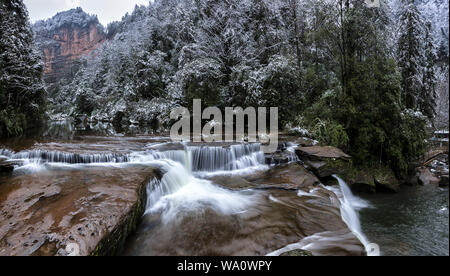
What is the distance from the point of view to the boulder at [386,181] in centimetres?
629

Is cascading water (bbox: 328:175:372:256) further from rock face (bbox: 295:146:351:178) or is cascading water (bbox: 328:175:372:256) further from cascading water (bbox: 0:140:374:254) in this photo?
rock face (bbox: 295:146:351:178)

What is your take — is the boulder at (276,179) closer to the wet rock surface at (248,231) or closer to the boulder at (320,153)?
the boulder at (320,153)

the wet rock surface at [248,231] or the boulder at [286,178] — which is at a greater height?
the boulder at [286,178]

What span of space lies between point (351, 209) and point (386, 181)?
2.67 metres

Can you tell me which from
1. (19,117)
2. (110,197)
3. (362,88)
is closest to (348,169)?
(362,88)

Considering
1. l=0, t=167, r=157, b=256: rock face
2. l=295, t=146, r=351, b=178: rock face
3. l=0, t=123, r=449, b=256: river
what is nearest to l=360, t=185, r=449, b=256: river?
l=0, t=123, r=449, b=256: river

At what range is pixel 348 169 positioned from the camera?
634 centimetres

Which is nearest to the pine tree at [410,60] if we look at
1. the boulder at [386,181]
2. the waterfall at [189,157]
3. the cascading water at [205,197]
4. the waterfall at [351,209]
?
the boulder at [386,181]

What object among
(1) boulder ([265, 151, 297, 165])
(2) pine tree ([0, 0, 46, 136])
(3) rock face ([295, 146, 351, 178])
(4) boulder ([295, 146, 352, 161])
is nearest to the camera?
(3) rock face ([295, 146, 351, 178])

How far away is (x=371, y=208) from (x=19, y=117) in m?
14.0

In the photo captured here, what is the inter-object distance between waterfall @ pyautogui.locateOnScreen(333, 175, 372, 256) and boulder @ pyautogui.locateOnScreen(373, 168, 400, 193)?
1.02 m

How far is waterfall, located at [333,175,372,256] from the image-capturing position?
369cm

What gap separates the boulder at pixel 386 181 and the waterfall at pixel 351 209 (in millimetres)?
1024

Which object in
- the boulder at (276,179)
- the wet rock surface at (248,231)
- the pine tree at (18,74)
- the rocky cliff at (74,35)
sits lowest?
the wet rock surface at (248,231)
